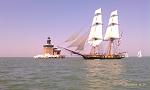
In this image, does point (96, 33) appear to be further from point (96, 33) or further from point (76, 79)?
point (76, 79)

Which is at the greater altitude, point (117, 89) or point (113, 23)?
point (113, 23)

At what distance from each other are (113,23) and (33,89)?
128059mm

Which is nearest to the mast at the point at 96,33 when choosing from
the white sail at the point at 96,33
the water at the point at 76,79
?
the white sail at the point at 96,33

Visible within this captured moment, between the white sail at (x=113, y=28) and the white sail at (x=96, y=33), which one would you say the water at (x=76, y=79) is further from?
the white sail at (x=113, y=28)

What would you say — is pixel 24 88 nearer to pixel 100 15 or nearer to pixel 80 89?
pixel 80 89

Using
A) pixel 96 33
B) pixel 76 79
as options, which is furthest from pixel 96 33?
pixel 76 79

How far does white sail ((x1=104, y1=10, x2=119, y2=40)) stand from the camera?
488 feet

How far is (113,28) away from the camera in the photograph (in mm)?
149375

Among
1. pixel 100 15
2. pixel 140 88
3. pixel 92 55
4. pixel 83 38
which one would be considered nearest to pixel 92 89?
pixel 140 88

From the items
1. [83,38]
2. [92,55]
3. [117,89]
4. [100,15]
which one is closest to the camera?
[117,89]

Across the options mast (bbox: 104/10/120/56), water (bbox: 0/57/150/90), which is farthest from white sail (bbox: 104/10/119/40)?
water (bbox: 0/57/150/90)

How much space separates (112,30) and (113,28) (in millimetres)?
997

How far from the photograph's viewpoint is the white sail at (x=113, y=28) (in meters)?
149

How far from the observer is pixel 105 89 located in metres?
25.2
